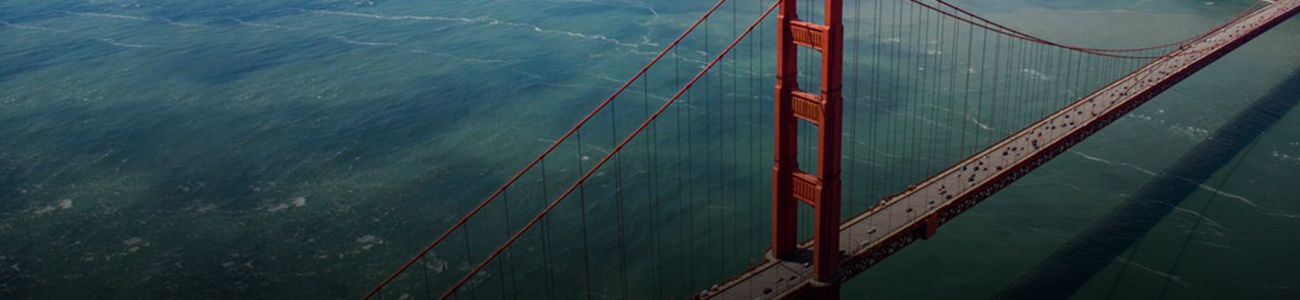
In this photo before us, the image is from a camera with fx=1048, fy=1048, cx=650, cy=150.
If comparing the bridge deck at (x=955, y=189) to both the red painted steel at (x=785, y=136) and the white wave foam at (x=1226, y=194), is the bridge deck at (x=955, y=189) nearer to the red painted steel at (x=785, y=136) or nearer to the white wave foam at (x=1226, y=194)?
the red painted steel at (x=785, y=136)

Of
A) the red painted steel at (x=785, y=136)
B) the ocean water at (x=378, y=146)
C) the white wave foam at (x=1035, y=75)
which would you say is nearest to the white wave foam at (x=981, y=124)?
the ocean water at (x=378, y=146)

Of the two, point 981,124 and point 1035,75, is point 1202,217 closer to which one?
point 981,124

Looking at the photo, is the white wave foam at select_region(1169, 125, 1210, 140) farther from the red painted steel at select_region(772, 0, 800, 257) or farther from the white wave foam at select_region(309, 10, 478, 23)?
the white wave foam at select_region(309, 10, 478, 23)

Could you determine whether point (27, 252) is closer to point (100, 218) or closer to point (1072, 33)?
point (100, 218)

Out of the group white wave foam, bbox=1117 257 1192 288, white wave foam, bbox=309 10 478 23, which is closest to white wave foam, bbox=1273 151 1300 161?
white wave foam, bbox=1117 257 1192 288

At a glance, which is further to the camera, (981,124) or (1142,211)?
(981,124)

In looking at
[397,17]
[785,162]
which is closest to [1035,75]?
[785,162]
